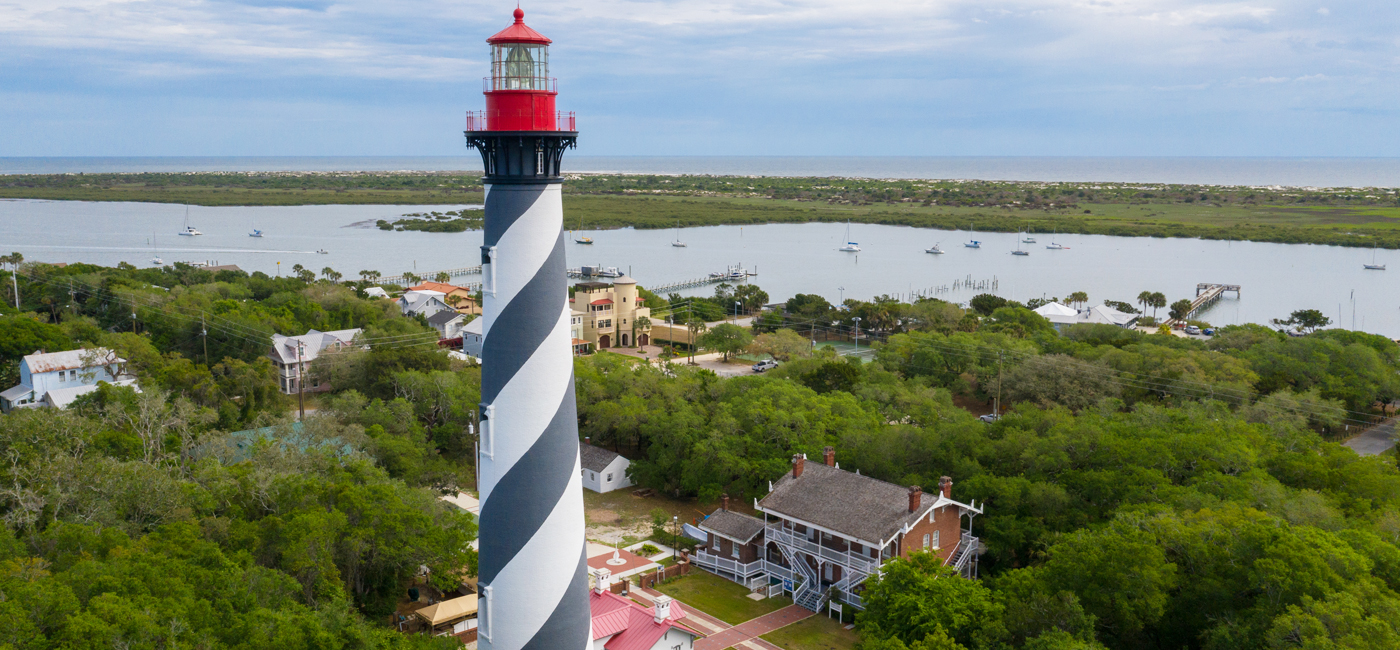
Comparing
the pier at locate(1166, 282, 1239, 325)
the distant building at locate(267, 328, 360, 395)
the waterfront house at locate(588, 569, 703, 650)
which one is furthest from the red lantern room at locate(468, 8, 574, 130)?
the pier at locate(1166, 282, 1239, 325)

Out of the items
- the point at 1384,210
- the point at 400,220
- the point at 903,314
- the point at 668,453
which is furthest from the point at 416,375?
the point at 1384,210

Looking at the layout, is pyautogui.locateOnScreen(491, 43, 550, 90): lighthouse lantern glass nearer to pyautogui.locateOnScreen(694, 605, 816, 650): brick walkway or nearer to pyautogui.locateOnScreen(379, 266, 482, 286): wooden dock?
pyautogui.locateOnScreen(694, 605, 816, 650): brick walkway

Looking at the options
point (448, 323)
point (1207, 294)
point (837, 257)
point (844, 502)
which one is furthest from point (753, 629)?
point (837, 257)

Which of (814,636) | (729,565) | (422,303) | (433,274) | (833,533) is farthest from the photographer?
(433,274)

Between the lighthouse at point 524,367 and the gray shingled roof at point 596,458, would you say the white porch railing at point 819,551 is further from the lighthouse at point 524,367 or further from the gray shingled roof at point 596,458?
the lighthouse at point 524,367

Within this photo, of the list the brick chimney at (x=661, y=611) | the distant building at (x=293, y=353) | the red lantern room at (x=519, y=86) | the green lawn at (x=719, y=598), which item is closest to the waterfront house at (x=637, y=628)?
the brick chimney at (x=661, y=611)

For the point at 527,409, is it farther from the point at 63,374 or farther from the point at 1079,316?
the point at 1079,316

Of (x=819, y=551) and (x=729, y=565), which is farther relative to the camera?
(x=729, y=565)
